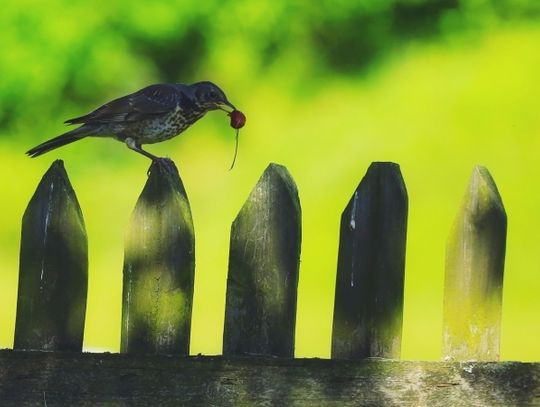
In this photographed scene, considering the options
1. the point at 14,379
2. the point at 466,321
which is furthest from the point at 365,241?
the point at 14,379

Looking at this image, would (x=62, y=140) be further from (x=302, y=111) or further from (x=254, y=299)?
(x=302, y=111)

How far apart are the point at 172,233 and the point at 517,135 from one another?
5.24m

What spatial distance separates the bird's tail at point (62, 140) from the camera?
4306mm

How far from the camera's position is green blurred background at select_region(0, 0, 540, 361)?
23.2 feet

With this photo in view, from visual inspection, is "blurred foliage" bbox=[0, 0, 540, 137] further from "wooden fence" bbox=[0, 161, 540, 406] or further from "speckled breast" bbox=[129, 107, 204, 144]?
"wooden fence" bbox=[0, 161, 540, 406]

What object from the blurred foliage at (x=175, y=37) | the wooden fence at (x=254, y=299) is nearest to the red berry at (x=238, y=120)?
the wooden fence at (x=254, y=299)

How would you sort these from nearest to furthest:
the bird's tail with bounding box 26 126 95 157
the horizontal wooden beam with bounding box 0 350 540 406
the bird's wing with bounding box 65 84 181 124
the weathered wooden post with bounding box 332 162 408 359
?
the horizontal wooden beam with bounding box 0 350 540 406 < the weathered wooden post with bounding box 332 162 408 359 < the bird's tail with bounding box 26 126 95 157 < the bird's wing with bounding box 65 84 181 124

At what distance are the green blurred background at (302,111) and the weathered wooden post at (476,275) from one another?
14.0 ft

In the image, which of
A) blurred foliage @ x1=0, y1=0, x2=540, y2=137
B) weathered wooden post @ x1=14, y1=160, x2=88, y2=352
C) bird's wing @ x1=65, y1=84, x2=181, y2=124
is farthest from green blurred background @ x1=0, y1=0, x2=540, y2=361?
weathered wooden post @ x1=14, y1=160, x2=88, y2=352

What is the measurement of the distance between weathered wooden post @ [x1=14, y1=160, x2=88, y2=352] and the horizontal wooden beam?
0.31 feet

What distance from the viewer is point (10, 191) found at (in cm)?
724

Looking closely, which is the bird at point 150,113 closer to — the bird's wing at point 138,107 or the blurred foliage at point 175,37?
the bird's wing at point 138,107

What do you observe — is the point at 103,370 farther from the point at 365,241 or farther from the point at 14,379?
the point at 365,241

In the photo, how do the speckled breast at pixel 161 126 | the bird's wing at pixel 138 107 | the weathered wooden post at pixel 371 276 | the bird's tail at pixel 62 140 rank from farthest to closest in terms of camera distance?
1. the speckled breast at pixel 161 126
2. the bird's wing at pixel 138 107
3. the bird's tail at pixel 62 140
4. the weathered wooden post at pixel 371 276
